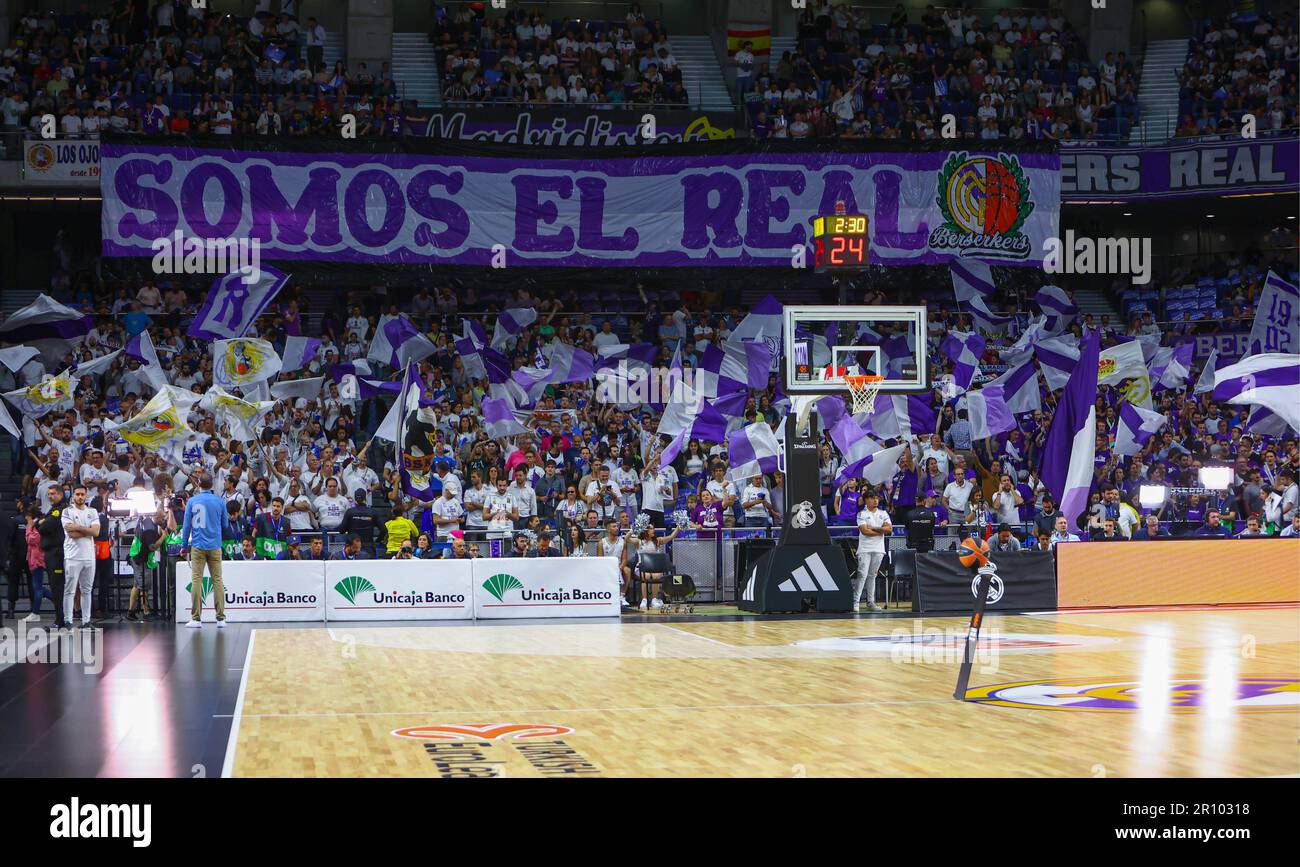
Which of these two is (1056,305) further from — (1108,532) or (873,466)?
(873,466)

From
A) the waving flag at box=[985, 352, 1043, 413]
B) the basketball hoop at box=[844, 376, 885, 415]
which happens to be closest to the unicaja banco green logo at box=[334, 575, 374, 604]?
the basketball hoop at box=[844, 376, 885, 415]

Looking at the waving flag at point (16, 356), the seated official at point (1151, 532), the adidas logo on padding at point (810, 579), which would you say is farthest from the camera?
the waving flag at point (16, 356)

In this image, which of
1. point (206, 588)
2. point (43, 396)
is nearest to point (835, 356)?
point (206, 588)

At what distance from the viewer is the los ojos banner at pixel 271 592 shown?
2303 centimetres

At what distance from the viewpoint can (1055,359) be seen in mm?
31203

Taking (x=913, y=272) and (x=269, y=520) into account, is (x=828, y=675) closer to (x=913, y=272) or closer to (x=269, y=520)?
(x=269, y=520)

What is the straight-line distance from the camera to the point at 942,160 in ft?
111

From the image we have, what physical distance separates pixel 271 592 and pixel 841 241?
34.9 ft

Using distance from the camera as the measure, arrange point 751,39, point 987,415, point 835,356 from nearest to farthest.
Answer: point 835,356 → point 987,415 → point 751,39

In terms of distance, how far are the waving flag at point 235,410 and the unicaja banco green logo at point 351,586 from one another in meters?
4.32

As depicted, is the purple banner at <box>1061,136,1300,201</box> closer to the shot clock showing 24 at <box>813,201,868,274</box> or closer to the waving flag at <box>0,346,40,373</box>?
the shot clock showing 24 at <box>813,201,868,274</box>

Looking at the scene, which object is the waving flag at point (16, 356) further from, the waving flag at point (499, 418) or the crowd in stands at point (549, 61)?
the crowd in stands at point (549, 61)

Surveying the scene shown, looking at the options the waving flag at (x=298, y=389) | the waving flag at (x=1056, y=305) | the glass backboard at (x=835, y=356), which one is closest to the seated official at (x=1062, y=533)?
the glass backboard at (x=835, y=356)
